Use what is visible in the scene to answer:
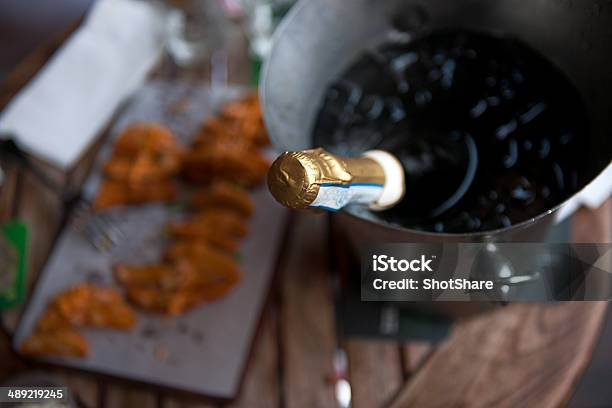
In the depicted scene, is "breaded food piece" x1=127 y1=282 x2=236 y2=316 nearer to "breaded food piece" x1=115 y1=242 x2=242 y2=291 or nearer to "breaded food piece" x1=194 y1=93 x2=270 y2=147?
"breaded food piece" x1=115 y1=242 x2=242 y2=291

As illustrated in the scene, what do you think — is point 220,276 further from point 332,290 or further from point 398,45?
point 398,45

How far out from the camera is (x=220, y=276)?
0.63 metres

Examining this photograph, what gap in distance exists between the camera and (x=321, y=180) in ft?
0.97

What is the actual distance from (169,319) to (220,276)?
7cm

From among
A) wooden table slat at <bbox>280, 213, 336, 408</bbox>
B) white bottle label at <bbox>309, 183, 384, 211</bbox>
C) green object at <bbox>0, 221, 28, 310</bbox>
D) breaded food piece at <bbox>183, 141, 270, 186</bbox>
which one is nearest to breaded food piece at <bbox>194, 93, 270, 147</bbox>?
breaded food piece at <bbox>183, 141, 270, 186</bbox>

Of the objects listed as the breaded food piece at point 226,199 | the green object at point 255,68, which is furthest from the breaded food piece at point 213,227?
the green object at point 255,68

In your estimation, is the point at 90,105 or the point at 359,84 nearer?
the point at 359,84

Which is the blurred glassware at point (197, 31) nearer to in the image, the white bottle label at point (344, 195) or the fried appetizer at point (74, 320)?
A: the fried appetizer at point (74, 320)

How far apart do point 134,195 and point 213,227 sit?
113 mm

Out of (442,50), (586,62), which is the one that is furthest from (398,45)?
(586,62)

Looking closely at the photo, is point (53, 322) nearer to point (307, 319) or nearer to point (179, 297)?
point (179, 297)

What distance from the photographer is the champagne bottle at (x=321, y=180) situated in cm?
A: 29

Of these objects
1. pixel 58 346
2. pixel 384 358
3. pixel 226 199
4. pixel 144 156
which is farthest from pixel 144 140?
pixel 384 358

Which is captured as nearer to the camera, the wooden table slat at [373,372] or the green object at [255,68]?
the wooden table slat at [373,372]
